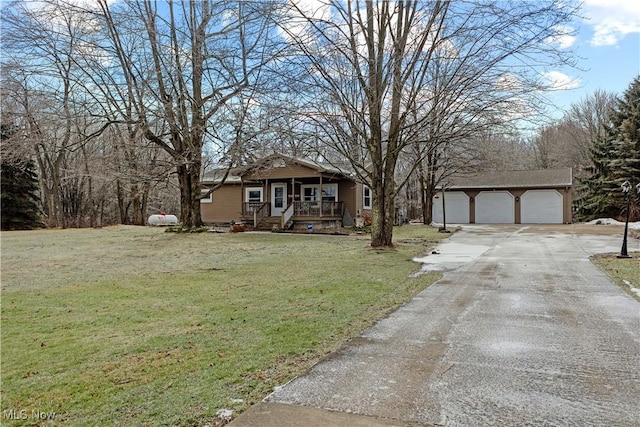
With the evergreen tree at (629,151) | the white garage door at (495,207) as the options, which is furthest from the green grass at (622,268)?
the white garage door at (495,207)

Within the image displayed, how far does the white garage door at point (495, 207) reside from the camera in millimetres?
30208

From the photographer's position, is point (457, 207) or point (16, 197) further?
point (457, 207)

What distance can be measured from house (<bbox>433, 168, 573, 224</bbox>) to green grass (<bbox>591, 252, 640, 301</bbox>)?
16750mm

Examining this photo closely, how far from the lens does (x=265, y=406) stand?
3.09 metres

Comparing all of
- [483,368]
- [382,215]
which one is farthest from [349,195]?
[483,368]

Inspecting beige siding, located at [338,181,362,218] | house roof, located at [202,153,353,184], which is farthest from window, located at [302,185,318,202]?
house roof, located at [202,153,353,184]

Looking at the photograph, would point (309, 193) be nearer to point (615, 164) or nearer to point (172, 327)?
point (615, 164)

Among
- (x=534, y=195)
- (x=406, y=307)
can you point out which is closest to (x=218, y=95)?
(x=406, y=307)

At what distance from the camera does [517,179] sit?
99.9 feet

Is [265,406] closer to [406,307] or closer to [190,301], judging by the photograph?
[406,307]

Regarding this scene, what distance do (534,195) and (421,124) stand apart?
2032 centimetres

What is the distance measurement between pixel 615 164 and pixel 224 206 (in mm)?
24607

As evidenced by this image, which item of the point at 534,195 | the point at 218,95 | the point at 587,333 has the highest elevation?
the point at 218,95
